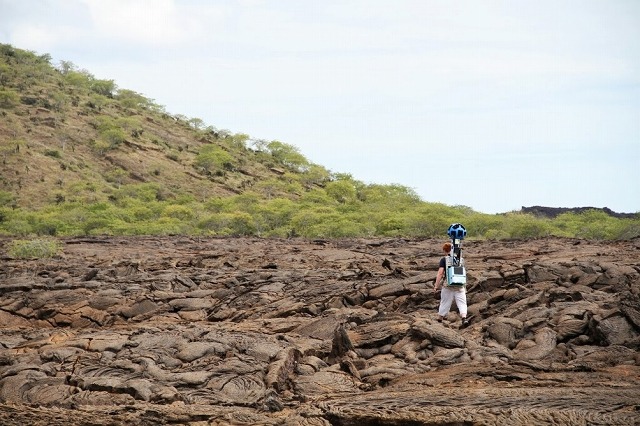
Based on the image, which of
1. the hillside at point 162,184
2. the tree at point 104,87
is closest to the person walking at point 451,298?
the hillside at point 162,184

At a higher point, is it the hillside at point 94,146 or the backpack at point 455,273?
the hillside at point 94,146

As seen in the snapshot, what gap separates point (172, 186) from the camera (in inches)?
2473

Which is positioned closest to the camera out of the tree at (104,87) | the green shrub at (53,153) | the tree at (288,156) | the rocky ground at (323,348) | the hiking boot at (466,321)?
the rocky ground at (323,348)

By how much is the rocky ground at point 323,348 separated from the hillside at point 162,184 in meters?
19.1

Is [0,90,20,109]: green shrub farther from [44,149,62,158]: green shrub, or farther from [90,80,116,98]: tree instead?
[90,80,116,98]: tree

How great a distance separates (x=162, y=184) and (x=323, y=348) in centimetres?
5122

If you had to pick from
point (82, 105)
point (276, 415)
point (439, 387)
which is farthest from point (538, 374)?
point (82, 105)

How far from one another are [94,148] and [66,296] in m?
52.0

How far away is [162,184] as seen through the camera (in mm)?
61375

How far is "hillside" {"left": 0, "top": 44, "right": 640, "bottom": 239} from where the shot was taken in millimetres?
42719

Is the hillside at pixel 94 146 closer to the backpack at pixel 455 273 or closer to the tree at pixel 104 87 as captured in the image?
the tree at pixel 104 87

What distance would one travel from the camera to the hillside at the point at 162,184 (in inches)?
1682

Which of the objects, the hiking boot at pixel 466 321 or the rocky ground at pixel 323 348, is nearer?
the rocky ground at pixel 323 348

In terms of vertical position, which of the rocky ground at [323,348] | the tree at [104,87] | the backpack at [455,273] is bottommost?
the rocky ground at [323,348]
